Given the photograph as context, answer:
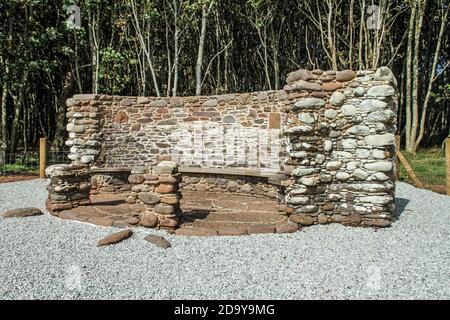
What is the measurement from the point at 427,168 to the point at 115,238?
1023 cm

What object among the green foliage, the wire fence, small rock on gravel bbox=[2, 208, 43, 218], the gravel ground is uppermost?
the green foliage

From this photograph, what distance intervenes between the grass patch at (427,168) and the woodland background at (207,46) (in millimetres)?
910

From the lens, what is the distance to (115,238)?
14.6 ft

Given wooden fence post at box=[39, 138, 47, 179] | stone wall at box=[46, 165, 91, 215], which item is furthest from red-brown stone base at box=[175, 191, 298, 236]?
wooden fence post at box=[39, 138, 47, 179]

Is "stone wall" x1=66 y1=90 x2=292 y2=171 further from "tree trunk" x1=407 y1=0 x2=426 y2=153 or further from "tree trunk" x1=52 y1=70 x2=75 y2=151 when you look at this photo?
"tree trunk" x1=407 y1=0 x2=426 y2=153

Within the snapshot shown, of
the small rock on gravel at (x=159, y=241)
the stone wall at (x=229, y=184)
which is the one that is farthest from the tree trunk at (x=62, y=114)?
the small rock on gravel at (x=159, y=241)

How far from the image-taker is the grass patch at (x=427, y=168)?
9.52m

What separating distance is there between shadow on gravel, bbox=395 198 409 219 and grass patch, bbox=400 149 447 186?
9.02 feet

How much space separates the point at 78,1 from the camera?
1343cm

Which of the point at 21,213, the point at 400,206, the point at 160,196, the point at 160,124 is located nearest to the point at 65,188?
the point at 21,213

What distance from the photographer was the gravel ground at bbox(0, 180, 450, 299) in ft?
10.4

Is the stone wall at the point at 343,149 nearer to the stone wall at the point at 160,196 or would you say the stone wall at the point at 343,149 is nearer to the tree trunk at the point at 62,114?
the stone wall at the point at 160,196

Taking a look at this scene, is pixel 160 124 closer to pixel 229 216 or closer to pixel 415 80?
pixel 229 216
